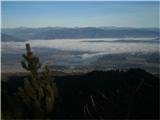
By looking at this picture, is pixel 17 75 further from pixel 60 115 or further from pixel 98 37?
pixel 98 37

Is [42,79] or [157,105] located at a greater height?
[42,79]

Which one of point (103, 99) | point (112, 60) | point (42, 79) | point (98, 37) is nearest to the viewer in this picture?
point (42, 79)

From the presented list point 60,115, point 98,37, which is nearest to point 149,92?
point 60,115

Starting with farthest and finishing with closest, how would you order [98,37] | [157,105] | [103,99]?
[98,37] < [103,99] < [157,105]

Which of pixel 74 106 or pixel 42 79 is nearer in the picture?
pixel 42 79

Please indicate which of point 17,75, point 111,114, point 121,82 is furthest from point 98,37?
point 111,114

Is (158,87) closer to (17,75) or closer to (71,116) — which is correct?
(71,116)
